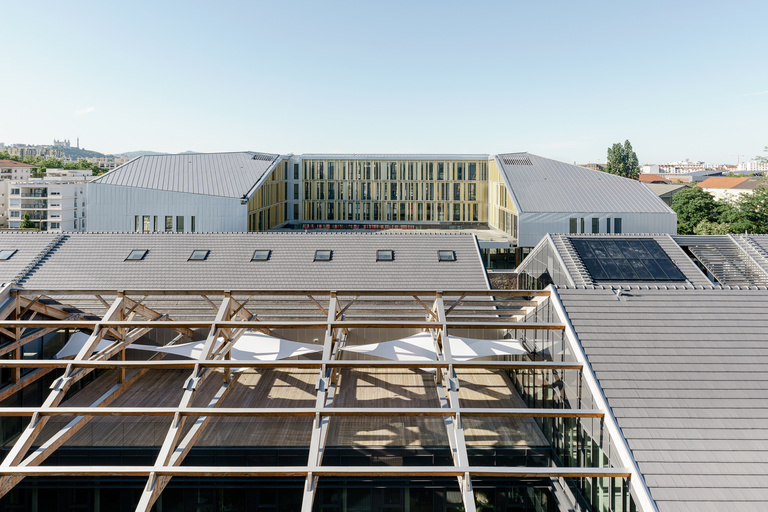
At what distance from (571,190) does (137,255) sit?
3296 cm

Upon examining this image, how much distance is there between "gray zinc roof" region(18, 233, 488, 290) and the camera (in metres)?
22.6

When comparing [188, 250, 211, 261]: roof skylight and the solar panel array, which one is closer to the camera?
the solar panel array

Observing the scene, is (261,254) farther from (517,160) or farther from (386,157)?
(386,157)

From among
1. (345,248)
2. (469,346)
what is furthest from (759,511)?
(345,248)

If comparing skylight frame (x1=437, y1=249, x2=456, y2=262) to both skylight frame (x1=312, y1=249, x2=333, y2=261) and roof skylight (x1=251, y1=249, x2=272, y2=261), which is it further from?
roof skylight (x1=251, y1=249, x2=272, y2=261)

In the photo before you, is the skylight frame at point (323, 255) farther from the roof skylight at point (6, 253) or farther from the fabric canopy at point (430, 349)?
the roof skylight at point (6, 253)

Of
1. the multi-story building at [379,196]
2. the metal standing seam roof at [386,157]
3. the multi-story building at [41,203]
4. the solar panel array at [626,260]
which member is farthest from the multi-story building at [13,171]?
the solar panel array at [626,260]

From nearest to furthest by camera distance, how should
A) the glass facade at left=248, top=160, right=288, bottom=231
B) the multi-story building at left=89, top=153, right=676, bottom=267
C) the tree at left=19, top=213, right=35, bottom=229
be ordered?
the multi-story building at left=89, top=153, right=676, bottom=267, the glass facade at left=248, top=160, right=288, bottom=231, the tree at left=19, top=213, right=35, bottom=229

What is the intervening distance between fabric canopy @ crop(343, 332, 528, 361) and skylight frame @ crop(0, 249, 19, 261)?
691 inches

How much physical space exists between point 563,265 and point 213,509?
54.9 ft

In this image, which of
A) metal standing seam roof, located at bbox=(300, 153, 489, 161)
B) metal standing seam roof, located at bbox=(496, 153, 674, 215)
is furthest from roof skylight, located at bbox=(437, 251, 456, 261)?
metal standing seam roof, located at bbox=(300, 153, 489, 161)

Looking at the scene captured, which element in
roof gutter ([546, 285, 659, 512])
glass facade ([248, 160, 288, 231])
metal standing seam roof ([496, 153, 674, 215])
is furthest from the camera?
glass facade ([248, 160, 288, 231])

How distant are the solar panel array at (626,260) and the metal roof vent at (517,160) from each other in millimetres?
23068

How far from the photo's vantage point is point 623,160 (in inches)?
3912
